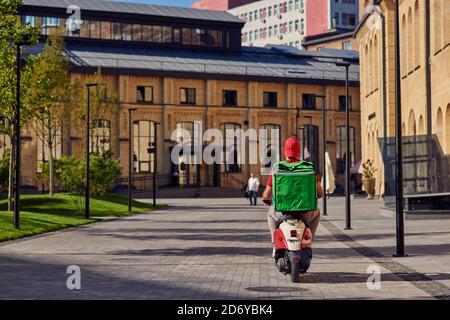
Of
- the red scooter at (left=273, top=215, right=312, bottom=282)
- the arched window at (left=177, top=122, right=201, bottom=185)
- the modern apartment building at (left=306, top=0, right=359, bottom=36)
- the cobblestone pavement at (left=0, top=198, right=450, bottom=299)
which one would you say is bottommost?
the cobblestone pavement at (left=0, top=198, right=450, bottom=299)

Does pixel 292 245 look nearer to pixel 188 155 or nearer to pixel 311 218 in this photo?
pixel 311 218

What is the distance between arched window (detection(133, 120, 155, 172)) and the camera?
240ft

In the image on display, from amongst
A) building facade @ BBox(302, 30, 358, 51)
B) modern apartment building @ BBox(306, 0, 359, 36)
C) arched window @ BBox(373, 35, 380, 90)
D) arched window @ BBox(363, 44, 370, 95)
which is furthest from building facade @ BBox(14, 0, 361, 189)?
modern apartment building @ BBox(306, 0, 359, 36)

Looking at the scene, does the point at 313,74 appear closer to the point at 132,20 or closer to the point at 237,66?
the point at 237,66

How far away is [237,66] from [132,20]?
1077 centimetres

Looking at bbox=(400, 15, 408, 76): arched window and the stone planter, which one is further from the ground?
bbox=(400, 15, 408, 76): arched window

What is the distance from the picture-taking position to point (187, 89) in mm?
75312

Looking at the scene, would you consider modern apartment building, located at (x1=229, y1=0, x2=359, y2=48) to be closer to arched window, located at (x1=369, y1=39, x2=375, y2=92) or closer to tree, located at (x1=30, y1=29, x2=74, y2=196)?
arched window, located at (x1=369, y1=39, x2=375, y2=92)

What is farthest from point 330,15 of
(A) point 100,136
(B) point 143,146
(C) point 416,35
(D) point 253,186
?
(C) point 416,35

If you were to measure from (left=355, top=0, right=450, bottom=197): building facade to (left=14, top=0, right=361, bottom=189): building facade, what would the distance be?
401 inches

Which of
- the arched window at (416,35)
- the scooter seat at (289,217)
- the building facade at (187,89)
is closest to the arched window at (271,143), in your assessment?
the building facade at (187,89)

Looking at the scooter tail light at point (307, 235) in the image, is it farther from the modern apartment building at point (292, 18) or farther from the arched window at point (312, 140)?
the modern apartment building at point (292, 18)

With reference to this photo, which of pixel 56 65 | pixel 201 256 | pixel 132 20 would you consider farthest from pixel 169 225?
pixel 132 20

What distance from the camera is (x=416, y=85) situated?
43.4 m
